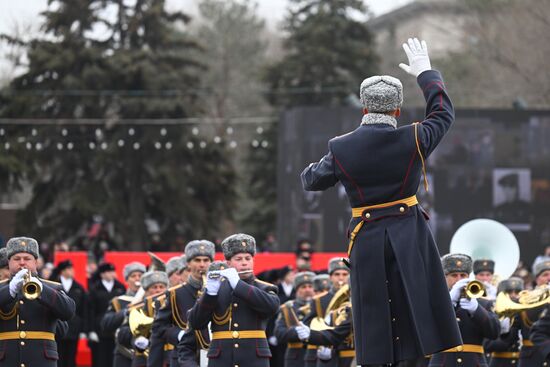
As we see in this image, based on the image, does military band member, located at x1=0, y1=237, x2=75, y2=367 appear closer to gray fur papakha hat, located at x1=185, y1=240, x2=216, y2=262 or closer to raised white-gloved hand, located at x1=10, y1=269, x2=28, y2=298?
raised white-gloved hand, located at x1=10, y1=269, x2=28, y2=298

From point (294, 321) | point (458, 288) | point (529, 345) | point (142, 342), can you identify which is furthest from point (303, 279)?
point (458, 288)

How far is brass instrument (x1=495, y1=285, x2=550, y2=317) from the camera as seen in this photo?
1278 centimetres

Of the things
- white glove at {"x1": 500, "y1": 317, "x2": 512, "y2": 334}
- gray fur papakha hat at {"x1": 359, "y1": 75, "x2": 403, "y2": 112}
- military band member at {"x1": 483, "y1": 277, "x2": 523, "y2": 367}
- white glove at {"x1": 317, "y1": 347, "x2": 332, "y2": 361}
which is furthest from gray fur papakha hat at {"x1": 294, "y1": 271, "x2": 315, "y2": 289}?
gray fur papakha hat at {"x1": 359, "y1": 75, "x2": 403, "y2": 112}

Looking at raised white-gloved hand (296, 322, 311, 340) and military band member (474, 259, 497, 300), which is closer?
military band member (474, 259, 497, 300)

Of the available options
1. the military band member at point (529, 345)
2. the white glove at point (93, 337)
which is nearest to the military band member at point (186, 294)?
the military band member at point (529, 345)

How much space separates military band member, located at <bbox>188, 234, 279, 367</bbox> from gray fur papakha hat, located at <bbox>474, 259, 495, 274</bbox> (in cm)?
338

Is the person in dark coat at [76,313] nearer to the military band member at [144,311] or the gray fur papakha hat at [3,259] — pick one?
the military band member at [144,311]

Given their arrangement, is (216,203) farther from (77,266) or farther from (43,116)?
(77,266)

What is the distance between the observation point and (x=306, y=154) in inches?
1155

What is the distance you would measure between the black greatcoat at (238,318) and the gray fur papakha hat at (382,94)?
3.52 metres

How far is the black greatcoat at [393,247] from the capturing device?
7398 mm

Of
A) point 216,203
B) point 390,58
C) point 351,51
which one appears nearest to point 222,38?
point 390,58

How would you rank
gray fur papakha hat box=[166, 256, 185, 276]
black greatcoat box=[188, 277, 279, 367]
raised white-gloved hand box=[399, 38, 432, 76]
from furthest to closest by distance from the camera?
gray fur papakha hat box=[166, 256, 185, 276] < black greatcoat box=[188, 277, 279, 367] < raised white-gloved hand box=[399, 38, 432, 76]

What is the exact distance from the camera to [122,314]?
52.7 feet
